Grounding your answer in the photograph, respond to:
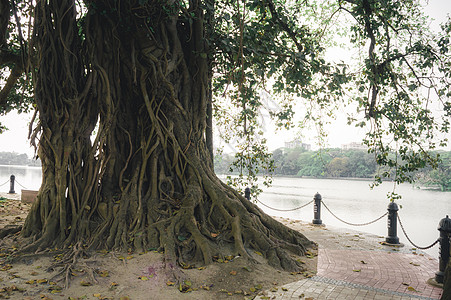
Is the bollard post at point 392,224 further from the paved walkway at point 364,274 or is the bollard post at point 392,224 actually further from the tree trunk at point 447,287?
the tree trunk at point 447,287

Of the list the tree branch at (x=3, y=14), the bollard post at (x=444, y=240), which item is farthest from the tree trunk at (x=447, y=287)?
the tree branch at (x=3, y=14)

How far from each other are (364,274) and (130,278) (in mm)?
3347

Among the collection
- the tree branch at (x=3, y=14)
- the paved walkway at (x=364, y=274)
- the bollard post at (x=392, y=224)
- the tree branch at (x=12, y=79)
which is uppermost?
the tree branch at (x=3, y=14)

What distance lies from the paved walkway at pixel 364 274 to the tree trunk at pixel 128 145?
753 mm

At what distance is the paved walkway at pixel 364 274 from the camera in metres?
4.26

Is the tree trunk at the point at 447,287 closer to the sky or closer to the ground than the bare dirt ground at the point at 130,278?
closer to the sky

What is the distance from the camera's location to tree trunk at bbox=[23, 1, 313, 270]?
5633 mm

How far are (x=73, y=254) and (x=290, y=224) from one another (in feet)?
19.8

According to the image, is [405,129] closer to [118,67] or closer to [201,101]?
[201,101]

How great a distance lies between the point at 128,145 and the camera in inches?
255

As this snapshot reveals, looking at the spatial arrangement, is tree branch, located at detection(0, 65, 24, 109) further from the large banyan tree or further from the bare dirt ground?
the bare dirt ground

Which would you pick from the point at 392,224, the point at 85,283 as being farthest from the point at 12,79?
the point at 392,224

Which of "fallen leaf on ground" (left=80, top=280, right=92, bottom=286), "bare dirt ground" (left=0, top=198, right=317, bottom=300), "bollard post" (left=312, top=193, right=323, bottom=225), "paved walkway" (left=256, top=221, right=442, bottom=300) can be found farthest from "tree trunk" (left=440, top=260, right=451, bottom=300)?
"bollard post" (left=312, top=193, right=323, bottom=225)

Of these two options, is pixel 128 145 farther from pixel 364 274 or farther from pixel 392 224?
pixel 392 224
